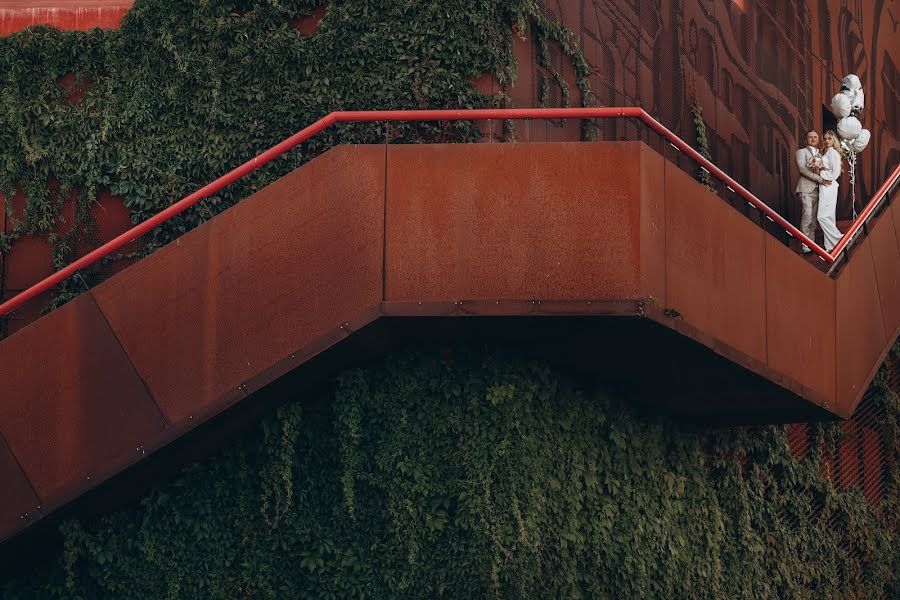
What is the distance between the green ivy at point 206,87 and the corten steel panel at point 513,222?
63.6 inches

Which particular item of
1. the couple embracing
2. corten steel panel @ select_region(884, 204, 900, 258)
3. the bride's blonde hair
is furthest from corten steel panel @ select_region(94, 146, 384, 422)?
the bride's blonde hair

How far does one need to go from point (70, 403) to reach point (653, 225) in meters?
4.60


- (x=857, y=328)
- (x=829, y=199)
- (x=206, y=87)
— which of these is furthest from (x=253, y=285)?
(x=829, y=199)

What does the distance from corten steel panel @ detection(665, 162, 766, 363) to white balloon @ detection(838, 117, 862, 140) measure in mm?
5634

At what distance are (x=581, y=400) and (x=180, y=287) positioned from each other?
3622 mm

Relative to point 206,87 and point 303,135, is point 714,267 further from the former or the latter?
point 206,87

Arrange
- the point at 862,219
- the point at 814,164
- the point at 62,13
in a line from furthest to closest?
the point at 814,164 → the point at 862,219 → the point at 62,13

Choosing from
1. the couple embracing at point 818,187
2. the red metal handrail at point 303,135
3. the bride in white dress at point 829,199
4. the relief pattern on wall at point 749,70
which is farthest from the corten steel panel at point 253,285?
the couple embracing at point 818,187

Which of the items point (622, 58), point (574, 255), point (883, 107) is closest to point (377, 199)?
point (574, 255)

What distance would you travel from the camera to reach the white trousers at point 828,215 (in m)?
15.1

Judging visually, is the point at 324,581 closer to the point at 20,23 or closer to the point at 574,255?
the point at 574,255

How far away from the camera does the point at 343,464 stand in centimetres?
1112

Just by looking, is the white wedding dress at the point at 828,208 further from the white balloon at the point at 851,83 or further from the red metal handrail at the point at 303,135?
the red metal handrail at the point at 303,135

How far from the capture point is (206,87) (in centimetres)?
1230
